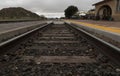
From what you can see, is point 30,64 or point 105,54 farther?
point 105,54

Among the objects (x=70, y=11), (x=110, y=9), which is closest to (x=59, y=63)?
(x=110, y=9)

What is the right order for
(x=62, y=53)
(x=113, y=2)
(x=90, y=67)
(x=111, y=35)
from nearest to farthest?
1. (x=90, y=67)
2. (x=62, y=53)
3. (x=111, y=35)
4. (x=113, y=2)

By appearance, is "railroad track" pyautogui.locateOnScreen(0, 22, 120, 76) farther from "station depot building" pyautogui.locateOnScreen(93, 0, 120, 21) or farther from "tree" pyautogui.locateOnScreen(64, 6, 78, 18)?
"tree" pyautogui.locateOnScreen(64, 6, 78, 18)

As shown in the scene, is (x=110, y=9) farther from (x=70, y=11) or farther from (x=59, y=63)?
(x=70, y=11)

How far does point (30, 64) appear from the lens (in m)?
4.22

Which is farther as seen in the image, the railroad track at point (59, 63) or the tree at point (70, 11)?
the tree at point (70, 11)

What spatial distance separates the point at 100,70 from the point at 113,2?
37.8 meters

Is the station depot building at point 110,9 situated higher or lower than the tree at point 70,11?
higher

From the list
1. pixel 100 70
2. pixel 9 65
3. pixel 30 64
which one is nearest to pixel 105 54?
pixel 100 70

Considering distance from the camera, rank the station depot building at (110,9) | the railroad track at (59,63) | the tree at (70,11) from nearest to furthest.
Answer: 1. the railroad track at (59,63)
2. the station depot building at (110,9)
3. the tree at (70,11)

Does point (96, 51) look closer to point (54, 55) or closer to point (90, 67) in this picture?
point (54, 55)

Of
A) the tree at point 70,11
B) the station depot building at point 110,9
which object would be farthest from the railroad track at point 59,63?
the tree at point 70,11

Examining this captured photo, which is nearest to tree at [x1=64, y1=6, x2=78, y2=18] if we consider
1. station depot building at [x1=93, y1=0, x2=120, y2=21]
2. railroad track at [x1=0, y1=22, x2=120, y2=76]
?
station depot building at [x1=93, y1=0, x2=120, y2=21]

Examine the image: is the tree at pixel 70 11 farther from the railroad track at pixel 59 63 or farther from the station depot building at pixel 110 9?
the railroad track at pixel 59 63
